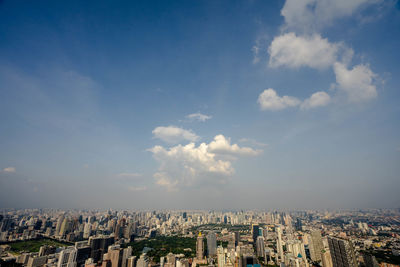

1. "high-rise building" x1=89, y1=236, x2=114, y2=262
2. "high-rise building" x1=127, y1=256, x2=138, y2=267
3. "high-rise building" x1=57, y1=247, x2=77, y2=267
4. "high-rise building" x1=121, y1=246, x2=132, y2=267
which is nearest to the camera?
"high-rise building" x1=57, y1=247, x2=77, y2=267

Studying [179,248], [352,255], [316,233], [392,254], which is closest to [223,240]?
[179,248]

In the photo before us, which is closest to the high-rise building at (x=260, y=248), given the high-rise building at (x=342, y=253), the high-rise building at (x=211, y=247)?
the high-rise building at (x=211, y=247)

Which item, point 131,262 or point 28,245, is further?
point 28,245

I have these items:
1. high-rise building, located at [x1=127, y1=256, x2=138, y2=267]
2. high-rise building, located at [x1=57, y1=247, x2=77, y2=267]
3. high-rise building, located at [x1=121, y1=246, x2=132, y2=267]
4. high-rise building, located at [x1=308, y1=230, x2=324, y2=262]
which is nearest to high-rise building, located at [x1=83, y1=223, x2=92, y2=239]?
high-rise building, located at [x1=57, y1=247, x2=77, y2=267]

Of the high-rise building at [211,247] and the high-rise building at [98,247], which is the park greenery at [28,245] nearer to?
the high-rise building at [98,247]

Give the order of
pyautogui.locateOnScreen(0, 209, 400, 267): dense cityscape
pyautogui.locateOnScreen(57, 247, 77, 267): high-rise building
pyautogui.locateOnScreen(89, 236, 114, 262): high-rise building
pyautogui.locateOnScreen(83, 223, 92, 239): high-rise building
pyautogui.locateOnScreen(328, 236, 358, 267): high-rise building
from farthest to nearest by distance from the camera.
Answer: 1. pyautogui.locateOnScreen(83, 223, 92, 239): high-rise building
2. pyautogui.locateOnScreen(89, 236, 114, 262): high-rise building
3. pyautogui.locateOnScreen(57, 247, 77, 267): high-rise building
4. pyautogui.locateOnScreen(0, 209, 400, 267): dense cityscape
5. pyautogui.locateOnScreen(328, 236, 358, 267): high-rise building

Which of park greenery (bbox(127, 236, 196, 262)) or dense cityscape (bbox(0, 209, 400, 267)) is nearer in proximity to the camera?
dense cityscape (bbox(0, 209, 400, 267))

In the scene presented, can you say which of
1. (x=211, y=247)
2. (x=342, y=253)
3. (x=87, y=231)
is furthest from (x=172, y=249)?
(x=342, y=253)

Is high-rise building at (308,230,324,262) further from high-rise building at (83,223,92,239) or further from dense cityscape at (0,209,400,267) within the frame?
high-rise building at (83,223,92,239)

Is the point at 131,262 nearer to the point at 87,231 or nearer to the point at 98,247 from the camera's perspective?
the point at 98,247
